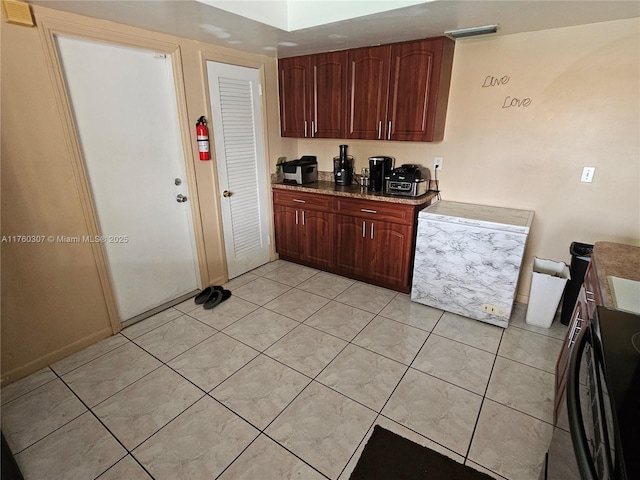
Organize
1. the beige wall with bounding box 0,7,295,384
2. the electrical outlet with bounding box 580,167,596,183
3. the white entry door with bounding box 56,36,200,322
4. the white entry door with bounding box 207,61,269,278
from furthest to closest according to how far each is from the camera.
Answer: the white entry door with bounding box 207,61,269,278 < the electrical outlet with bounding box 580,167,596,183 < the white entry door with bounding box 56,36,200,322 < the beige wall with bounding box 0,7,295,384

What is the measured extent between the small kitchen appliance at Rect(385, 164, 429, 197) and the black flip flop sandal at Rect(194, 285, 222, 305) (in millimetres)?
1861

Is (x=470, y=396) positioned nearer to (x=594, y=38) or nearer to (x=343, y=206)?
(x=343, y=206)

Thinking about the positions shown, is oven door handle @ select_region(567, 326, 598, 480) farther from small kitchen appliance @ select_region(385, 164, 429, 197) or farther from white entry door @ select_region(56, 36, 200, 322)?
white entry door @ select_region(56, 36, 200, 322)

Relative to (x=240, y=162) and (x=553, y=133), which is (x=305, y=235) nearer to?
(x=240, y=162)

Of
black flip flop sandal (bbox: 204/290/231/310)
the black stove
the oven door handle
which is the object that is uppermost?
the black stove

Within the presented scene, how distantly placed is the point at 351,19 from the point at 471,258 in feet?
6.33

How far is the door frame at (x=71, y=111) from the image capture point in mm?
1991

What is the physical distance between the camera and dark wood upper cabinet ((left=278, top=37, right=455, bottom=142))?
2.72 m

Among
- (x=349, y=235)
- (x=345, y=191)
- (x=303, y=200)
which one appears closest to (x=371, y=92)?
(x=345, y=191)

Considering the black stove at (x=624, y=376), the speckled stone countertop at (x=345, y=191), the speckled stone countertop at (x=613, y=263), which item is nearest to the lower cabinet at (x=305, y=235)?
the speckled stone countertop at (x=345, y=191)

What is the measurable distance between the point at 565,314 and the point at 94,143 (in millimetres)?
3750

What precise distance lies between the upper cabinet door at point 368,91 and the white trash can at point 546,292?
5.78 ft

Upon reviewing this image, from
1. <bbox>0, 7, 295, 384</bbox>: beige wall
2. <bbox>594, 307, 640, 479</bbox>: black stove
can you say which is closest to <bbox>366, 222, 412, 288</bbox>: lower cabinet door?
<bbox>594, 307, 640, 479</bbox>: black stove

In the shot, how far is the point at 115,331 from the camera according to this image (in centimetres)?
257
